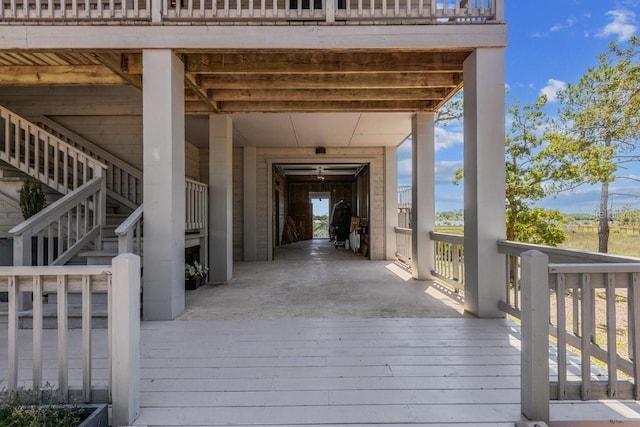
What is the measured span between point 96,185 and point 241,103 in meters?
2.40

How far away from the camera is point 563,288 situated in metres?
1.77

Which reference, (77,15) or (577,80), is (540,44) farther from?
(77,15)

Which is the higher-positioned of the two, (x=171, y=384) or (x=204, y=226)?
(x=204, y=226)

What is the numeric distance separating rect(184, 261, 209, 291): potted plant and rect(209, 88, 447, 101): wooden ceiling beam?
2582 millimetres

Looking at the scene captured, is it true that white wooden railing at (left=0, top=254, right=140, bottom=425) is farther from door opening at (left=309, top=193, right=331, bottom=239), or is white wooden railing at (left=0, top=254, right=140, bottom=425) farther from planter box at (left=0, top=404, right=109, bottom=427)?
door opening at (left=309, top=193, right=331, bottom=239)

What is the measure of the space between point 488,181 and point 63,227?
5.05 m

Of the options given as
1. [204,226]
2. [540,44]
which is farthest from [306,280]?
[540,44]

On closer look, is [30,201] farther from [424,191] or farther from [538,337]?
[424,191]

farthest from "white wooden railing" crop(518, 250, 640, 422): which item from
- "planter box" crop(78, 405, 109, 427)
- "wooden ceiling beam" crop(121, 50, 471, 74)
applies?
"wooden ceiling beam" crop(121, 50, 471, 74)

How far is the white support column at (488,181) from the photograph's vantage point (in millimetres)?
3496

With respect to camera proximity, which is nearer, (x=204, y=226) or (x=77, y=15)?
(x=77, y=15)

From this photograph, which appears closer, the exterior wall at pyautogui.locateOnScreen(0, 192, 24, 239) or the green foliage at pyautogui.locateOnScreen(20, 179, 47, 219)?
the green foliage at pyautogui.locateOnScreen(20, 179, 47, 219)

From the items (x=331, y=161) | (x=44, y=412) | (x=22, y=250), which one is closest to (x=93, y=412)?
(x=44, y=412)

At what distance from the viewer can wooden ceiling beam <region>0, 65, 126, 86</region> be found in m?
4.62
